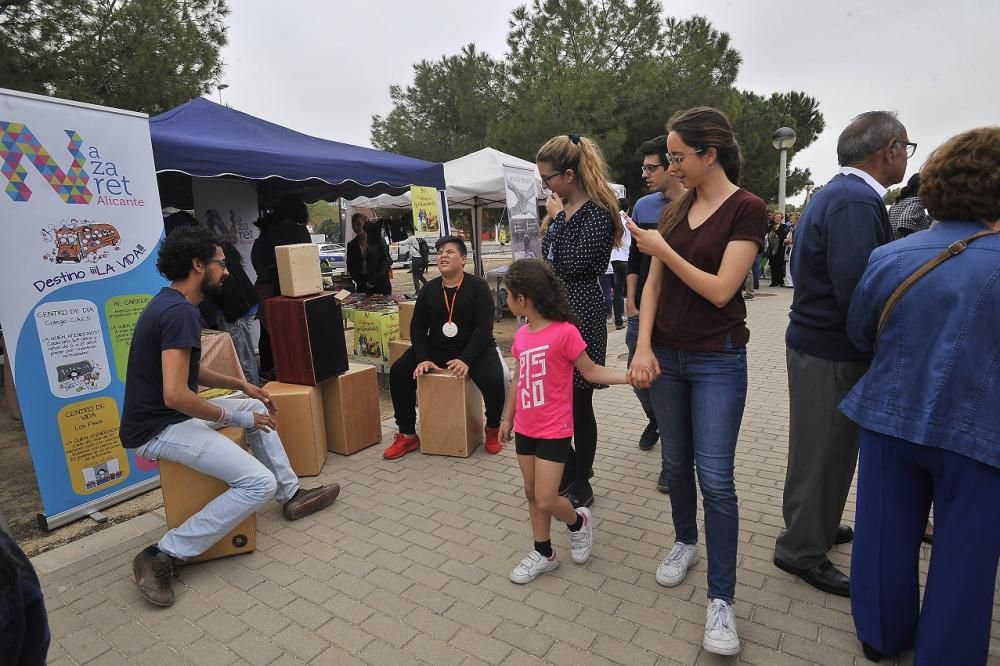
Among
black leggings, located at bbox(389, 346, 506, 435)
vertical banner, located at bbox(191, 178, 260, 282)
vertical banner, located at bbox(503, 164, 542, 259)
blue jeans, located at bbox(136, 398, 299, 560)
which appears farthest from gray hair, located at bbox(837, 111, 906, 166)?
vertical banner, located at bbox(191, 178, 260, 282)

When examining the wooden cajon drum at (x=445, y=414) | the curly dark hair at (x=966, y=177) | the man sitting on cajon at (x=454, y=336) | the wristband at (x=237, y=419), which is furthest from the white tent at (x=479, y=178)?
the curly dark hair at (x=966, y=177)

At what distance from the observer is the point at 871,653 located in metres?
2.01

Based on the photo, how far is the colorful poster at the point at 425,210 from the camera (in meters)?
6.41

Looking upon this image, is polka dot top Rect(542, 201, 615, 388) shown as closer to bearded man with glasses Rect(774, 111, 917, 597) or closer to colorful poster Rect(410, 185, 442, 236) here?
bearded man with glasses Rect(774, 111, 917, 597)

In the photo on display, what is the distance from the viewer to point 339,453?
4277 mm

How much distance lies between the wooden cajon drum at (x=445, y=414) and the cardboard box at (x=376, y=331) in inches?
83.5

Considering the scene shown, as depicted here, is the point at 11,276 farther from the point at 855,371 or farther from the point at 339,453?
the point at 855,371

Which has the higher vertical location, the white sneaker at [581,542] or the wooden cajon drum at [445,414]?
the wooden cajon drum at [445,414]

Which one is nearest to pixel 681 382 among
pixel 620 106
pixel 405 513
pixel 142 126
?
pixel 405 513

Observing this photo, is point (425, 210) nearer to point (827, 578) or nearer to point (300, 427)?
point (300, 427)

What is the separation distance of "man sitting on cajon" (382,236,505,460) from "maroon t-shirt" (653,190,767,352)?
2.08 m

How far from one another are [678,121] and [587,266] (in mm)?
946

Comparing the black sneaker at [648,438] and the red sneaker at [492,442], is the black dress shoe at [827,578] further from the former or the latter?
the red sneaker at [492,442]

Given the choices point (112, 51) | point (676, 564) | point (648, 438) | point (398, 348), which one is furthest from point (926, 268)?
point (112, 51)
